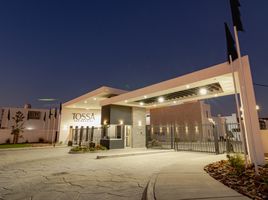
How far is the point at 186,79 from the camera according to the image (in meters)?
10.5

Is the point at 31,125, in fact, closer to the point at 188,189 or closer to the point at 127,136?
the point at 127,136

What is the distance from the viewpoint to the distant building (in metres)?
29.3

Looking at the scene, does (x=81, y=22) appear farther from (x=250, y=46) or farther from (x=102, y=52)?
(x=250, y=46)

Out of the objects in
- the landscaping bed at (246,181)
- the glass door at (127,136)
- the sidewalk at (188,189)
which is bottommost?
the sidewalk at (188,189)

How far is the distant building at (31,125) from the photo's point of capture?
2925 centimetres

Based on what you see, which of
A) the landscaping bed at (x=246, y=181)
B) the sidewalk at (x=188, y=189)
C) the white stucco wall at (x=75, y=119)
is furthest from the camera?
the white stucco wall at (x=75, y=119)

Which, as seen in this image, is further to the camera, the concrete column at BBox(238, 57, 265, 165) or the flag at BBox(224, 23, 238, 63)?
the flag at BBox(224, 23, 238, 63)

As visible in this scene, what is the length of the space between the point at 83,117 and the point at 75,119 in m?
1.28

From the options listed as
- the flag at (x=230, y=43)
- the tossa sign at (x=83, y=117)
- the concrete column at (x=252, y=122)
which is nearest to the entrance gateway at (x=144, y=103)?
the concrete column at (x=252, y=122)

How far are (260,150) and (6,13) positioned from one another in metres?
58.3

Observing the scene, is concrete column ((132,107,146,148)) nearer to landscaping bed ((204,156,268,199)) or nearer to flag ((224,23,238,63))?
flag ((224,23,238,63))

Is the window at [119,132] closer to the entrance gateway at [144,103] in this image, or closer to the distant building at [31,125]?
the entrance gateway at [144,103]

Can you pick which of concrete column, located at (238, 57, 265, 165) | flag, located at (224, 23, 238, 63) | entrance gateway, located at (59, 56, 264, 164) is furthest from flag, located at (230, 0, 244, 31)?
entrance gateway, located at (59, 56, 264, 164)

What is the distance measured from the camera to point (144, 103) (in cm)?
1833
